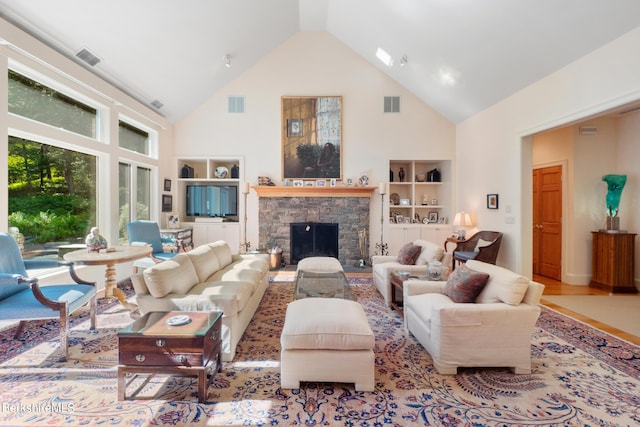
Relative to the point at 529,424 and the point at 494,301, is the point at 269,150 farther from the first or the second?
the point at 529,424

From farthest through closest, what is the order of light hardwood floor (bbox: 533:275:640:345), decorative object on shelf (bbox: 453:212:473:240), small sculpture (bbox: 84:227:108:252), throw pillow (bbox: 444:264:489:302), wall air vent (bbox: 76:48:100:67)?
decorative object on shelf (bbox: 453:212:473:240), wall air vent (bbox: 76:48:100:67), small sculpture (bbox: 84:227:108:252), light hardwood floor (bbox: 533:275:640:345), throw pillow (bbox: 444:264:489:302)

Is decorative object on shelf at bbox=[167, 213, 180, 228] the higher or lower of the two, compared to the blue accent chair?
higher

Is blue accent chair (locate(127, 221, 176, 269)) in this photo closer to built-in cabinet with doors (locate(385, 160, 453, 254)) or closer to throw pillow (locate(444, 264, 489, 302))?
throw pillow (locate(444, 264, 489, 302))

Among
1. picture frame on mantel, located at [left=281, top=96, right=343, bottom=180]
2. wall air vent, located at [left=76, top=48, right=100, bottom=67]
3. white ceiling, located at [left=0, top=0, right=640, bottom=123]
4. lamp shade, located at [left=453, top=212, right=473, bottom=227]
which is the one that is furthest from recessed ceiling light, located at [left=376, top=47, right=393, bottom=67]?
wall air vent, located at [left=76, top=48, right=100, bottom=67]

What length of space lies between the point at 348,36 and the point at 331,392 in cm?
624

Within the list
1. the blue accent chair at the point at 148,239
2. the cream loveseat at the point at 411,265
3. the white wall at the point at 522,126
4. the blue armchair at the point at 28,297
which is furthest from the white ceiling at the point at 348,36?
the cream loveseat at the point at 411,265

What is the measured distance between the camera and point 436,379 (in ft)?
7.29

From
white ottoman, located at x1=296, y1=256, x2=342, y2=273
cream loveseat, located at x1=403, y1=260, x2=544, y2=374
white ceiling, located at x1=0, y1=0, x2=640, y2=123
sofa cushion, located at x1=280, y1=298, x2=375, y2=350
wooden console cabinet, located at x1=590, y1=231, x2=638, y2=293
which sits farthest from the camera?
wooden console cabinet, located at x1=590, y1=231, x2=638, y2=293

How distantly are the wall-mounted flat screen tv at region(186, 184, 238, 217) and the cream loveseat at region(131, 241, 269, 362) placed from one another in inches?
128

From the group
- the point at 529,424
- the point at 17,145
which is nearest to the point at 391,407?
the point at 529,424

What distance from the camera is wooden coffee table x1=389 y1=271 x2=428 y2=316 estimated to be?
3.46 m

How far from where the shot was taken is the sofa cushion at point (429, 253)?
3.93m

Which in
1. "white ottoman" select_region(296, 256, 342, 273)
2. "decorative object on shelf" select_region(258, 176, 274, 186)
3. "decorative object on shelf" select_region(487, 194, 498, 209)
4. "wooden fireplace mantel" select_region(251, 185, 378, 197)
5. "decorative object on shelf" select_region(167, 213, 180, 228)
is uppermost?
"decorative object on shelf" select_region(258, 176, 274, 186)

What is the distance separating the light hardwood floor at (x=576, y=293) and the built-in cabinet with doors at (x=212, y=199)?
558cm
